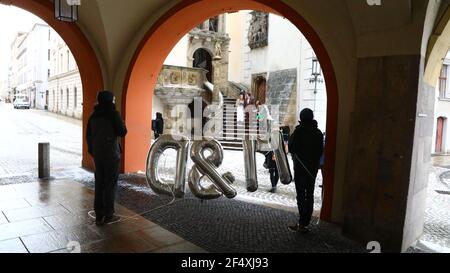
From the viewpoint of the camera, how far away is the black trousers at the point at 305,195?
4.55 metres

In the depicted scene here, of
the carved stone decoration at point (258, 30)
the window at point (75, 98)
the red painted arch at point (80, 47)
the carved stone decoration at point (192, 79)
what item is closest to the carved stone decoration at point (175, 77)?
the carved stone decoration at point (192, 79)

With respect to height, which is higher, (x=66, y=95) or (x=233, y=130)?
(x=66, y=95)

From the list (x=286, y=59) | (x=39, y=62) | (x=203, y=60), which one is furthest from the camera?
(x=39, y=62)

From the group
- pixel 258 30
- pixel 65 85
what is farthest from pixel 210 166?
pixel 65 85

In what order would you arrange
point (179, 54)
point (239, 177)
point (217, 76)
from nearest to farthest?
point (239, 177) < point (179, 54) < point (217, 76)

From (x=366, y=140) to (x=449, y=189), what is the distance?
21.7 feet

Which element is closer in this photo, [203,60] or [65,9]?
[65,9]

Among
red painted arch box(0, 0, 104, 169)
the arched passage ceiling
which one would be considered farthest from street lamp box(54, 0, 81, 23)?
red painted arch box(0, 0, 104, 169)

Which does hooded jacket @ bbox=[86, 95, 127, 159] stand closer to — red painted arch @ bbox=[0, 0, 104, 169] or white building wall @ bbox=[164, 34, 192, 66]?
red painted arch @ bbox=[0, 0, 104, 169]

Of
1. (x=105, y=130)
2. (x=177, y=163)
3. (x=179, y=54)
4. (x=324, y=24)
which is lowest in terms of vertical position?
(x=177, y=163)

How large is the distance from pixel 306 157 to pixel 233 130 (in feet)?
43.9

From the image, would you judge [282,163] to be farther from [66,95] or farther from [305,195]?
[66,95]

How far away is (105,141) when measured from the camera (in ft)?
14.8

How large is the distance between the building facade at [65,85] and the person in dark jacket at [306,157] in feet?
83.2
